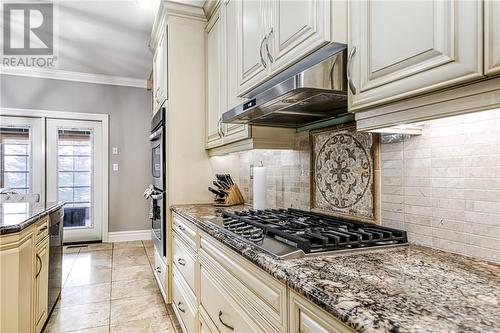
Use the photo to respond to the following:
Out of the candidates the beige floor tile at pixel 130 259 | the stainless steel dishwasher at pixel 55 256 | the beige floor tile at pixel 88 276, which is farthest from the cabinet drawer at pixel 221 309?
the beige floor tile at pixel 130 259

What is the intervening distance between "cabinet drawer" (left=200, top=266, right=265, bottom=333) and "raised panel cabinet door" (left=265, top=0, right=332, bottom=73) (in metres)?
1.02

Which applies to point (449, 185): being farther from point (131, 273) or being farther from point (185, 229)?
point (131, 273)

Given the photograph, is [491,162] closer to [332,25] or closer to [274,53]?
[332,25]

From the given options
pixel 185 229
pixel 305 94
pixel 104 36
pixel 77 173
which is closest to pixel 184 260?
pixel 185 229

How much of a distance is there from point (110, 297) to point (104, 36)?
9.00 ft

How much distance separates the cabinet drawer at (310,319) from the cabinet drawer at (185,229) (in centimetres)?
109

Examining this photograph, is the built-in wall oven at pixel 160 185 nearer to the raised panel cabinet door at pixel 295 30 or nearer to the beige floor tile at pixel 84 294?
the beige floor tile at pixel 84 294

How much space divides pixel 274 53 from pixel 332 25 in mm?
404

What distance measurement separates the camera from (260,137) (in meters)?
1.94

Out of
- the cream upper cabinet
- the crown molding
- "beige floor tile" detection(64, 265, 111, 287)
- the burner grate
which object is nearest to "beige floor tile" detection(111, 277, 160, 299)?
"beige floor tile" detection(64, 265, 111, 287)

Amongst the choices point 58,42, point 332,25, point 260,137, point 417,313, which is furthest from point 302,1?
point 58,42

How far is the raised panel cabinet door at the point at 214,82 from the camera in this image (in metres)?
2.35

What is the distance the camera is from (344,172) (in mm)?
1550

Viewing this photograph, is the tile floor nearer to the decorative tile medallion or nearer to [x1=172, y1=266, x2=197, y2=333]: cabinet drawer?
[x1=172, y1=266, x2=197, y2=333]: cabinet drawer
